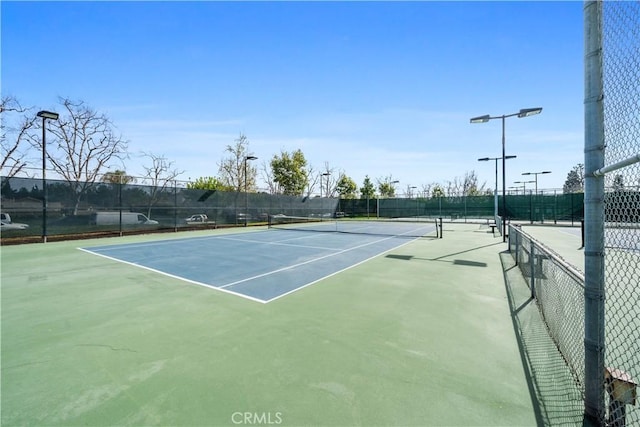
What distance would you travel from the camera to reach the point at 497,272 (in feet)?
21.6

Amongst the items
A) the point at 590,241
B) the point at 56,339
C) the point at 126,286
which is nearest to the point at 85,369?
the point at 56,339

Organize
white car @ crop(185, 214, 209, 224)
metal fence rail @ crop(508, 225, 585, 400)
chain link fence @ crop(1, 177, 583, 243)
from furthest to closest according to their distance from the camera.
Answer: white car @ crop(185, 214, 209, 224), chain link fence @ crop(1, 177, 583, 243), metal fence rail @ crop(508, 225, 585, 400)

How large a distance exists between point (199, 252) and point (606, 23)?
984 centimetres

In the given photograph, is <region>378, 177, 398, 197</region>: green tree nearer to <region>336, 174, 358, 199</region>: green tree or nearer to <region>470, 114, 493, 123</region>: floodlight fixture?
<region>336, 174, 358, 199</region>: green tree

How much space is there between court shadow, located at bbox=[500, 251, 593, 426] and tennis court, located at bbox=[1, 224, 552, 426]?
5 cm

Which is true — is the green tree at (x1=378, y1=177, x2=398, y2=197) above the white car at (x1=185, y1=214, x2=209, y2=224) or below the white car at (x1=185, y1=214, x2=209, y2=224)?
above

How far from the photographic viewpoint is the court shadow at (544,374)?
84.0 inches

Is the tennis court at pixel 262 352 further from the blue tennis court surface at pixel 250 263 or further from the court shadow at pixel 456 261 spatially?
the court shadow at pixel 456 261

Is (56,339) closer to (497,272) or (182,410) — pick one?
(182,410)

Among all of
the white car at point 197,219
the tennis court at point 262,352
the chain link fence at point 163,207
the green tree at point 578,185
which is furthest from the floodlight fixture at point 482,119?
the white car at point 197,219

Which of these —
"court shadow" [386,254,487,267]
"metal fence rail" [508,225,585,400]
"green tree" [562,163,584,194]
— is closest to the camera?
"metal fence rail" [508,225,585,400]

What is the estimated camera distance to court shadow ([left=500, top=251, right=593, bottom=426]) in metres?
2.13

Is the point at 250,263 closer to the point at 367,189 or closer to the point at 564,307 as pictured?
the point at 564,307

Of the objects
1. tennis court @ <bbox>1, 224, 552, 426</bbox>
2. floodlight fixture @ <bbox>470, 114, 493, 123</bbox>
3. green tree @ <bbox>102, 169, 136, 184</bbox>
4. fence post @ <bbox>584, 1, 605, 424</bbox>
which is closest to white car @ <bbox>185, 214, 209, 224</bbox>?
green tree @ <bbox>102, 169, 136, 184</bbox>
